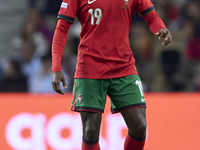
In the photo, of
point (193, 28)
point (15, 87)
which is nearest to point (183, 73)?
point (193, 28)

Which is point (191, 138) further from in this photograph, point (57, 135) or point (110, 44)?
point (110, 44)

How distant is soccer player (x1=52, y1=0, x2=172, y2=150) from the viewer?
154 inches

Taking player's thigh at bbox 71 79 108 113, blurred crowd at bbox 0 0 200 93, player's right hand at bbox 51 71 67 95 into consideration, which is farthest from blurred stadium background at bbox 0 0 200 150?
player's right hand at bbox 51 71 67 95

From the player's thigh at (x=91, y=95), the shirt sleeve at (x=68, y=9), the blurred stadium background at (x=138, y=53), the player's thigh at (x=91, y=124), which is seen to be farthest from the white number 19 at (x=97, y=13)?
the blurred stadium background at (x=138, y=53)

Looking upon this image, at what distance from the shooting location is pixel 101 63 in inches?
156

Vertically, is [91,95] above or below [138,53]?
above

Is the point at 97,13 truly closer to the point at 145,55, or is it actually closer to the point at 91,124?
the point at 91,124

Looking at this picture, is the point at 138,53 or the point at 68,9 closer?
the point at 68,9

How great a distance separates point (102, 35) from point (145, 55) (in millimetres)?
4234

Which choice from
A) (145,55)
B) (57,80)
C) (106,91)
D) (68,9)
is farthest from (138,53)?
(57,80)

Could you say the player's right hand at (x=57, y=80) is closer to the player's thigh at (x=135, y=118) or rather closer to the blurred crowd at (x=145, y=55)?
the player's thigh at (x=135, y=118)

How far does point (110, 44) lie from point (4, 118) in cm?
245

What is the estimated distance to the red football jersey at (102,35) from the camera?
155 inches

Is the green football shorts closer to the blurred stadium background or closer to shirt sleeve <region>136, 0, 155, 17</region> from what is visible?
shirt sleeve <region>136, 0, 155, 17</region>
